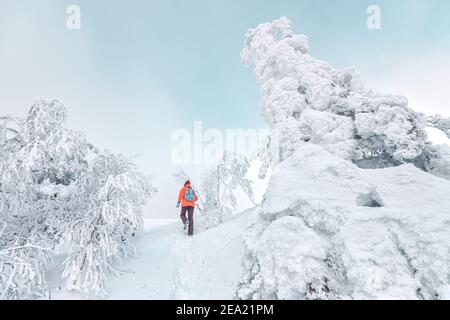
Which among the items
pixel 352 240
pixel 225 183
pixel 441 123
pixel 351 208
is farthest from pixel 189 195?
pixel 441 123

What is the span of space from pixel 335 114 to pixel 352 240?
541cm

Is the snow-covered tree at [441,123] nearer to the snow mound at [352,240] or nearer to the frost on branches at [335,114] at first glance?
the frost on branches at [335,114]

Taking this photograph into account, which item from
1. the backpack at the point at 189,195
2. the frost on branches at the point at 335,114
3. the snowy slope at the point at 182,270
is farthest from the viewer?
the backpack at the point at 189,195

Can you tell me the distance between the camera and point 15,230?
7.21 meters

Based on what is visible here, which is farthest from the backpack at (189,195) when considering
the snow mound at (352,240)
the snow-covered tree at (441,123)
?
the snow-covered tree at (441,123)

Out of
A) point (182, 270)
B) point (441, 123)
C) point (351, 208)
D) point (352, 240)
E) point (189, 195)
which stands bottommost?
point (182, 270)

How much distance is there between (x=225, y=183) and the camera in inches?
459

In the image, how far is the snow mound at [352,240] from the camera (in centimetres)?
364

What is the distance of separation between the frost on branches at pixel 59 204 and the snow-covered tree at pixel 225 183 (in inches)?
177

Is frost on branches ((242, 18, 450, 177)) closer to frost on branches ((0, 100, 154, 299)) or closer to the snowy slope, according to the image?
the snowy slope

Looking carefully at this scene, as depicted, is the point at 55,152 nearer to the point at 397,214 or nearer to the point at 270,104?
the point at 270,104

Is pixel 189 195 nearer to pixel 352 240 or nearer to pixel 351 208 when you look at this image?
pixel 351 208
